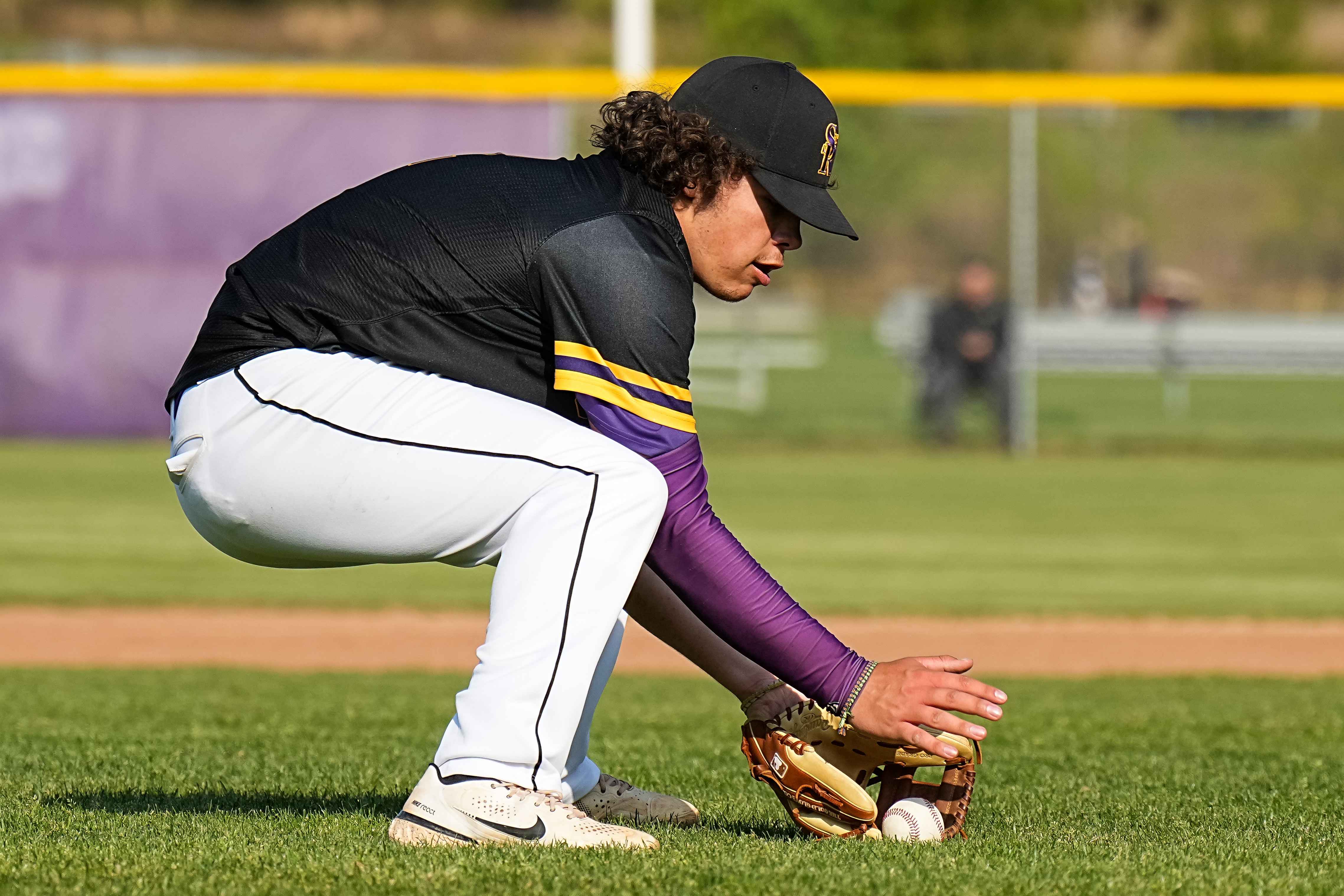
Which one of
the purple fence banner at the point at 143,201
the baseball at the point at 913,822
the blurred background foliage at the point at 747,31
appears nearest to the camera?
the baseball at the point at 913,822

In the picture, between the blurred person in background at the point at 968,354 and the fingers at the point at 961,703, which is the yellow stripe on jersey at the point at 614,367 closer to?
the fingers at the point at 961,703

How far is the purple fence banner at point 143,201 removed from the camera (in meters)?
14.9

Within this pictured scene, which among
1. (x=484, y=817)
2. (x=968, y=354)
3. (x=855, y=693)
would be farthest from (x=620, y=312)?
(x=968, y=354)

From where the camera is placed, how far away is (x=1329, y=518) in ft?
38.4

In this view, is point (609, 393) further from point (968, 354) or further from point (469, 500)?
point (968, 354)

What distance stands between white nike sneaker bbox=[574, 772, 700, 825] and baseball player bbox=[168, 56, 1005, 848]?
16.9 inches

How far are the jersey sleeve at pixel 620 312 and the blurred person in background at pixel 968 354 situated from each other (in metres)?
12.4

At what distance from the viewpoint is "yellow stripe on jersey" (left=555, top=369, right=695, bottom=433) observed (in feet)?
9.65

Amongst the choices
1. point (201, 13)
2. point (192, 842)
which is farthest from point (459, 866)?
point (201, 13)

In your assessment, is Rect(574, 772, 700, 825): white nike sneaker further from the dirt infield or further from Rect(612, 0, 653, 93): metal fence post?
Rect(612, 0, 653, 93): metal fence post

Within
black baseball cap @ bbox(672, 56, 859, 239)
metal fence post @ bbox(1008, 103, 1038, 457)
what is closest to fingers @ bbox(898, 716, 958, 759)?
black baseball cap @ bbox(672, 56, 859, 239)

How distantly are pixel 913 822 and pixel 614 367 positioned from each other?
110 cm

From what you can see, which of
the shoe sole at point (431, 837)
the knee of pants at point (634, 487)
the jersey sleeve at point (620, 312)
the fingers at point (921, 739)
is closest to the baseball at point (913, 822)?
the fingers at point (921, 739)

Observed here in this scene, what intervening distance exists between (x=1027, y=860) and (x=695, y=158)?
134 centimetres
